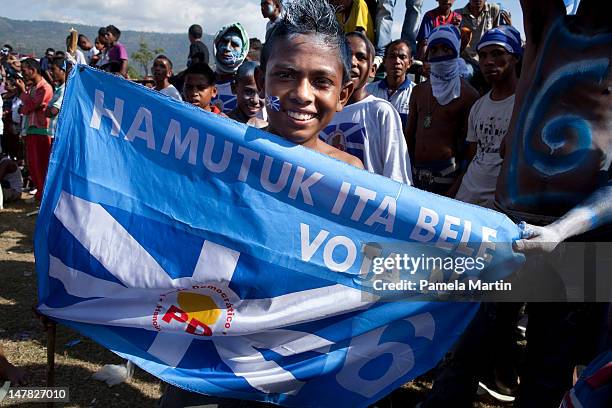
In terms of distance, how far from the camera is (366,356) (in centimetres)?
216

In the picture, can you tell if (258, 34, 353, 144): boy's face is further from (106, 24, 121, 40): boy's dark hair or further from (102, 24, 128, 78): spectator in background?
(106, 24, 121, 40): boy's dark hair

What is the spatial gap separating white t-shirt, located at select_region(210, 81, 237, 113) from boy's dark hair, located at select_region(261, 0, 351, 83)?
145 inches

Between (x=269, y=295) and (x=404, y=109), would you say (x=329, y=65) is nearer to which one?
(x=269, y=295)

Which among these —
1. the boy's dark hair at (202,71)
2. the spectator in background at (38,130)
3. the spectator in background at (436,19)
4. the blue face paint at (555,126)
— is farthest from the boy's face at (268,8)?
the blue face paint at (555,126)

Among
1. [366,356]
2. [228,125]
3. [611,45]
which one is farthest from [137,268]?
[611,45]

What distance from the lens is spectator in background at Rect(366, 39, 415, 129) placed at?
16.9 feet

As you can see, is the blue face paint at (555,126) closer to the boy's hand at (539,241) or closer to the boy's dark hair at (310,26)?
the boy's hand at (539,241)

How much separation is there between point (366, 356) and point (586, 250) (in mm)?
1080

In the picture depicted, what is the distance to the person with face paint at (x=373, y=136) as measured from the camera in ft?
9.77

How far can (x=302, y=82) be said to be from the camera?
2.05 m

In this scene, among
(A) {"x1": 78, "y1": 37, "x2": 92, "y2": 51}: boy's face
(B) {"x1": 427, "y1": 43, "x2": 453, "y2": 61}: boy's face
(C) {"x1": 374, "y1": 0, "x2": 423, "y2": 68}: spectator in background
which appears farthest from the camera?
(A) {"x1": 78, "y1": 37, "x2": 92, "y2": 51}: boy's face

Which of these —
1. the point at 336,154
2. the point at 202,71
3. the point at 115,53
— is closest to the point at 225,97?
the point at 202,71

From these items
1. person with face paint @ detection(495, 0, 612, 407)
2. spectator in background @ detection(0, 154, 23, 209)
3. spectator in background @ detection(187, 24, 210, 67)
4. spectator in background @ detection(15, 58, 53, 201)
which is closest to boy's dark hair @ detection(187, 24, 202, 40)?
spectator in background @ detection(187, 24, 210, 67)

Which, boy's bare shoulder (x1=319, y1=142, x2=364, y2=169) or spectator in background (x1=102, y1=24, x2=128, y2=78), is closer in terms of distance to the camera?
boy's bare shoulder (x1=319, y1=142, x2=364, y2=169)
